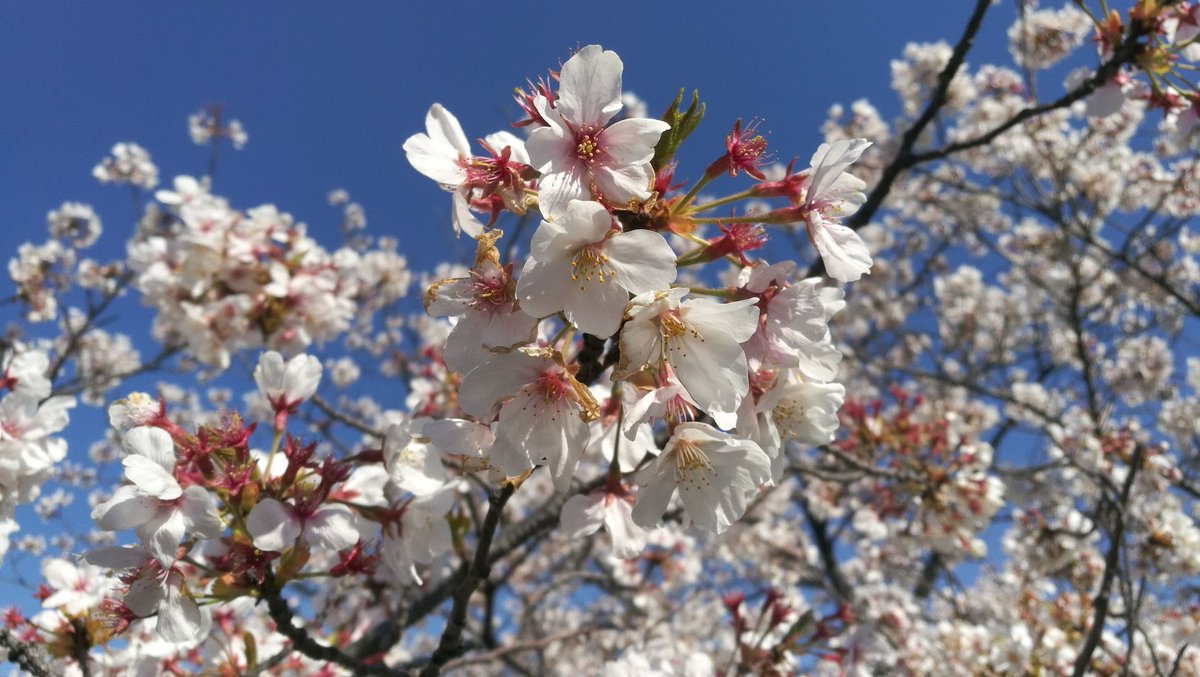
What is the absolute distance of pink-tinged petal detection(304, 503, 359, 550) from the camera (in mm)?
1459

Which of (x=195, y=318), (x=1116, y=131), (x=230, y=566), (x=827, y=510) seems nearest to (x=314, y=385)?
(x=230, y=566)

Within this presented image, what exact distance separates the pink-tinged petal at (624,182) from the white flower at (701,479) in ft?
1.43

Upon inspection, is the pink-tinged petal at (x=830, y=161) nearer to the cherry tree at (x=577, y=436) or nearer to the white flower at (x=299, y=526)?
the cherry tree at (x=577, y=436)

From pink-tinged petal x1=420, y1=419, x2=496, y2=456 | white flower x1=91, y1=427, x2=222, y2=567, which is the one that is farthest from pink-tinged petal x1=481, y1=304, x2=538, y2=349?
white flower x1=91, y1=427, x2=222, y2=567

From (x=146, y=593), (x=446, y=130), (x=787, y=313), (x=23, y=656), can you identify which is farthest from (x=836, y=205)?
(x=23, y=656)

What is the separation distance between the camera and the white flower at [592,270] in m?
1.06

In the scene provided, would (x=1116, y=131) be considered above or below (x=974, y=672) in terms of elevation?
above

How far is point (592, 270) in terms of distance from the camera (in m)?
1.11

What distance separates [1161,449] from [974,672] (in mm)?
2657

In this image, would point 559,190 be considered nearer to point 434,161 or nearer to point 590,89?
point 590,89

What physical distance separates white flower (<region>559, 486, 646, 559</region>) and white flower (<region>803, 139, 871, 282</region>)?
2.36 feet

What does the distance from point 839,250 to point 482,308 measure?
0.71 metres

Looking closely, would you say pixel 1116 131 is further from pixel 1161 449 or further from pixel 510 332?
pixel 510 332

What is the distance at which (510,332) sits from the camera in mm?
1170
